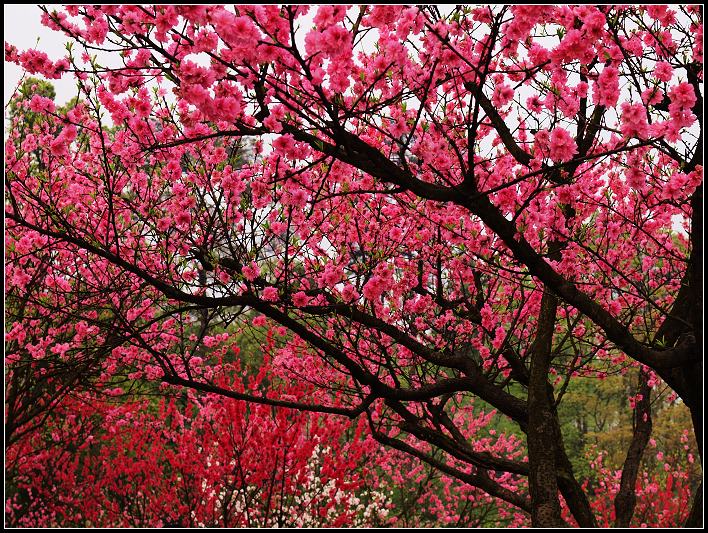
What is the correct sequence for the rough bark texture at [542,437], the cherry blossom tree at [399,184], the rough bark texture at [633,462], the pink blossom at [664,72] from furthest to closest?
the rough bark texture at [633,462], the rough bark texture at [542,437], the pink blossom at [664,72], the cherry blossom tree at [399,184]

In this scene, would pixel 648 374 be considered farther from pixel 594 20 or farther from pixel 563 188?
pixel 594 20

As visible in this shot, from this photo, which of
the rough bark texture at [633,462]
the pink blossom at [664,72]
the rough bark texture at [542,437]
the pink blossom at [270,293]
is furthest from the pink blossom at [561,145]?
the rough bark texture at [633,462]

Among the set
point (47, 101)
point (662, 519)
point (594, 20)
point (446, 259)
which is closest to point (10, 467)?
point (47, 101)

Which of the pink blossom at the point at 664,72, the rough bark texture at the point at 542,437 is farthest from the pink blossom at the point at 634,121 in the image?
the rough bark texture at the point at 542,437

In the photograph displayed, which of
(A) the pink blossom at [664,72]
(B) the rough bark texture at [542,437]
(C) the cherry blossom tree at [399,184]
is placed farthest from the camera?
(B) the rough bark texture at [542,437]

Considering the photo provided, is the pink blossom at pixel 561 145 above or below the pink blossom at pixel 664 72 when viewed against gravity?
below

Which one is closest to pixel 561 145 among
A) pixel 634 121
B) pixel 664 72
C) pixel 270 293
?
pixel 634 121

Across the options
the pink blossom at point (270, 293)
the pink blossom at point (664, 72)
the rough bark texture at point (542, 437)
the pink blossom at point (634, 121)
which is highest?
the pink blossom at point (664, 72)

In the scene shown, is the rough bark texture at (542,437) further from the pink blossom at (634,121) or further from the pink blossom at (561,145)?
the pink blossom at (634,121)

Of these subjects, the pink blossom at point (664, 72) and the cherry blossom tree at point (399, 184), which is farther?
the pink blossom at point (664, 72)

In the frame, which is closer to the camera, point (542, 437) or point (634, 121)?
point (634, 121)

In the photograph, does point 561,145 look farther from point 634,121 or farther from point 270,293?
point 270,293

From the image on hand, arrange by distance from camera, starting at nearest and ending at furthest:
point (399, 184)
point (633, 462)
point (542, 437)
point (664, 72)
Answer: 1. point (399, 184)
2. point (664, 72)
3. point (542, 437)
4. point (633, 462)

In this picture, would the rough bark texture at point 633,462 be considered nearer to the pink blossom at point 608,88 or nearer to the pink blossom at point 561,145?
the pink blossom at point 561,145
